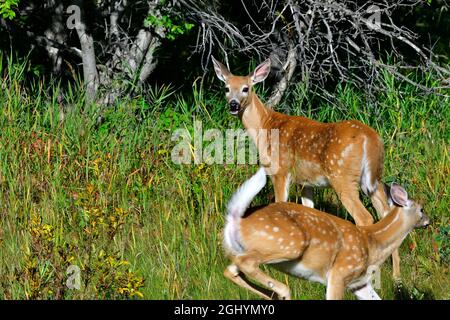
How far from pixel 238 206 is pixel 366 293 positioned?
3.08ft

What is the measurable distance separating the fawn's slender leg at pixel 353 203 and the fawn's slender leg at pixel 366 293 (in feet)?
5.07

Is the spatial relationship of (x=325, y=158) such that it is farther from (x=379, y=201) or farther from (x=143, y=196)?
Result: (x=143, y=196)

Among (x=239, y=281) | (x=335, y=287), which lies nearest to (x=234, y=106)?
(x=239, y=281)

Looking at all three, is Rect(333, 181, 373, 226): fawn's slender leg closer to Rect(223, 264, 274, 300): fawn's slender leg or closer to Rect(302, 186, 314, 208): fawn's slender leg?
Rect(302, 186, 314, 208): fawn's slender leg

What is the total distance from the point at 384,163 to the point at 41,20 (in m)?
4.29

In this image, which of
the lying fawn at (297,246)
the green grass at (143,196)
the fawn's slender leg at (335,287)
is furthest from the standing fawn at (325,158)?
the fawn's slender leg at (335,287)

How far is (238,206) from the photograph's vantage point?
5.39m

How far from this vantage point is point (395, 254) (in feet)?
21.4

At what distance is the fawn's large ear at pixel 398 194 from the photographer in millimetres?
5863

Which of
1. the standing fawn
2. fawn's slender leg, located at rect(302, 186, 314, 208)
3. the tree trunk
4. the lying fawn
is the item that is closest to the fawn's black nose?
the standing fawn

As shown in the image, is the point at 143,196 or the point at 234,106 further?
the point at 234,106

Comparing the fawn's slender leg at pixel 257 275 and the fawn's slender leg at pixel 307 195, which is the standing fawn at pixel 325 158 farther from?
the fawn's slender leg at pixel 257 275
